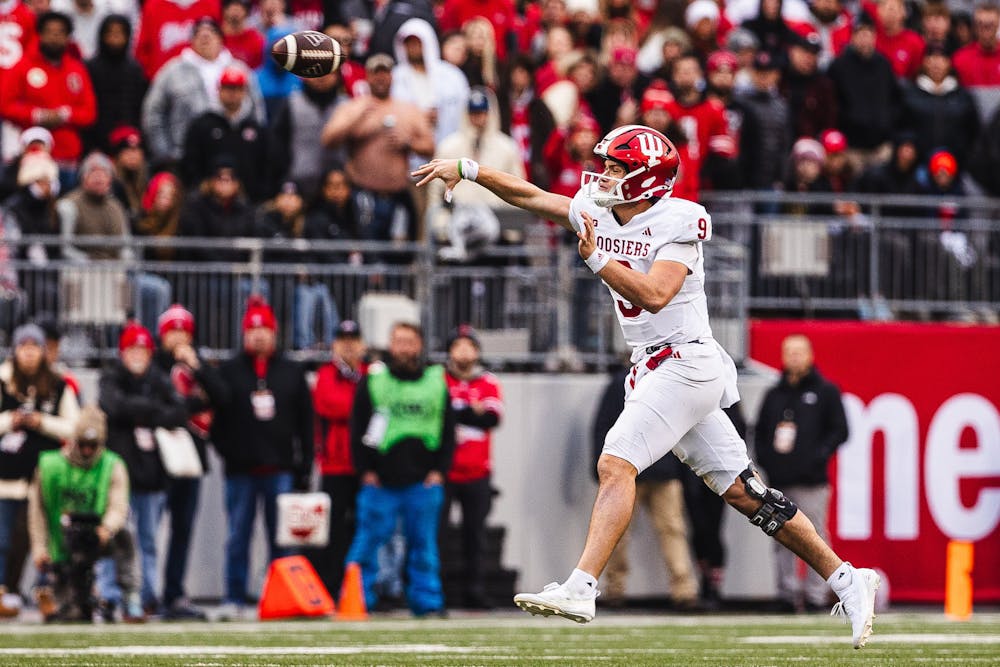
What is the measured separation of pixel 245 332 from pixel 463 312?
5.93 feet

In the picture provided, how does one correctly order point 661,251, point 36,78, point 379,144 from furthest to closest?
point 36,78 → point 379,144 → point 661,251

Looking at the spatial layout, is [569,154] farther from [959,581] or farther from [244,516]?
[959,581]

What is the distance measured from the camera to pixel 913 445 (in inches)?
639

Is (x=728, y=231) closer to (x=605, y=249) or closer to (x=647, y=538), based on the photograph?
(x=647, y=538)

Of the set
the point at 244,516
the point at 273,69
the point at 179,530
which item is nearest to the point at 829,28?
the point at 273,69

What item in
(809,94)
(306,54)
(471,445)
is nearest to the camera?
(306,54)

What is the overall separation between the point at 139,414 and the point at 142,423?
83 millimetres

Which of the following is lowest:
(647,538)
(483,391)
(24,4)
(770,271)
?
(647,538)

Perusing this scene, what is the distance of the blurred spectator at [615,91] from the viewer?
653 inches

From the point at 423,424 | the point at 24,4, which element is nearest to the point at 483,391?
the point at 423,424

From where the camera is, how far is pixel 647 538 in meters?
15.5

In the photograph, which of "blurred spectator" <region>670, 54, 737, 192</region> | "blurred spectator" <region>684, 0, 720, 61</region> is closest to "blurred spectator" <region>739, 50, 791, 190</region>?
"blurred spectator" <region>670, 54, 737, 192</region>

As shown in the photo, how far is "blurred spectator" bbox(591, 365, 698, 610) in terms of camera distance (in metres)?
14.8

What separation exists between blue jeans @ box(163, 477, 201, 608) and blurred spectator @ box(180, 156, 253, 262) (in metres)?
1.75
